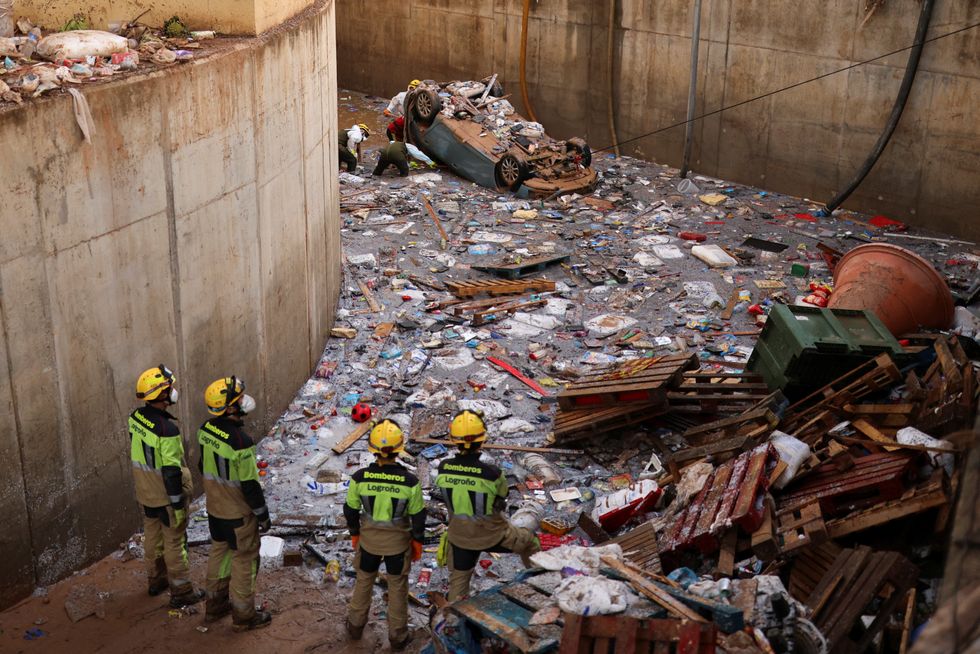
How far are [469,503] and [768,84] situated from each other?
1069 cm

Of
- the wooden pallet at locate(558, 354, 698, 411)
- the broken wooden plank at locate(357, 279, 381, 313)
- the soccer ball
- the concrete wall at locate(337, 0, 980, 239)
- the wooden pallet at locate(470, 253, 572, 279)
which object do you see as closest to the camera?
the wooden pallet at locate(558, 354, 698, 411)

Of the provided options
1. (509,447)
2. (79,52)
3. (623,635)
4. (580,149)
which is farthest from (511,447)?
(580,149)

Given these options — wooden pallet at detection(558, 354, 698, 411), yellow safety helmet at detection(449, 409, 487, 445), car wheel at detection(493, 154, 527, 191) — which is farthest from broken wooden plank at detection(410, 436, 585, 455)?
car wheel at detection(493, 154, 527, 191)

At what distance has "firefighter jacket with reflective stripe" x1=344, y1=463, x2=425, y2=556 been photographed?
626 cm

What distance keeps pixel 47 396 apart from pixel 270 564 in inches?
75.0

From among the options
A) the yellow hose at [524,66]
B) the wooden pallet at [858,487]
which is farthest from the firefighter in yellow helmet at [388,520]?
the yellow hose at [524,66]

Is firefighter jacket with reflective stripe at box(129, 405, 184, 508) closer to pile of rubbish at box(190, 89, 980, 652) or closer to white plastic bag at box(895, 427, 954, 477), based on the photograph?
pile of rubbish at box(190, 89, 980, 652)

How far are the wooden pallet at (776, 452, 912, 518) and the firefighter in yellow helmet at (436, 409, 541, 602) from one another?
1942mm

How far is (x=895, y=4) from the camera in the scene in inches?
532

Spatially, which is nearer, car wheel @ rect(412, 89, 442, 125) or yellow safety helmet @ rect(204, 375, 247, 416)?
yellow safety helmet @ rect(204, 375, 247, 416)

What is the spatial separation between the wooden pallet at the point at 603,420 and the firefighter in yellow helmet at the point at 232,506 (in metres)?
2.89

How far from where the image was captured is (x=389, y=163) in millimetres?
15844

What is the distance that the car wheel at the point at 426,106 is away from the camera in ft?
52.7

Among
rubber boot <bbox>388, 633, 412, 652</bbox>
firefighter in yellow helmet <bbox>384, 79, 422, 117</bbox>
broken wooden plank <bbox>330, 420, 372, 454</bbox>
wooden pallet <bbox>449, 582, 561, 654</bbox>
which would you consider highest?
firefighter in yellow helmet <bbox>384, 79, 422, 117</bbox>
